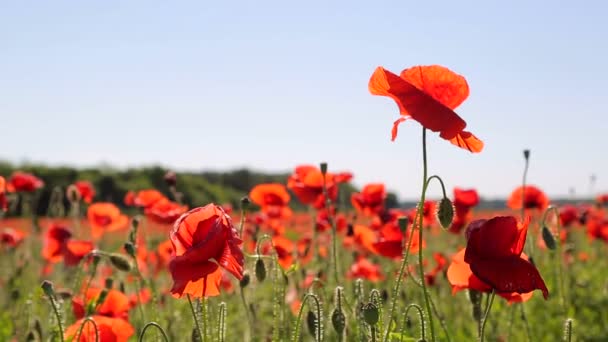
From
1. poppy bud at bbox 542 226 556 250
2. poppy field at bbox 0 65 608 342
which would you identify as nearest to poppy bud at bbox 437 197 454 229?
poppy field at bbox 0 65 608 342

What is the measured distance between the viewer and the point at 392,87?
1640 millimetres

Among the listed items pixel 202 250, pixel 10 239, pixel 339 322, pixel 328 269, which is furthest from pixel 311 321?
pixel 10 239

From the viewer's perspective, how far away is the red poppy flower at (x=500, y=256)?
1675 millimetres

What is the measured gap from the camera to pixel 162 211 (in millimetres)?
3598

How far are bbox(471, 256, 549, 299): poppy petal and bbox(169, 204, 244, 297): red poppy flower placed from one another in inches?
20.8

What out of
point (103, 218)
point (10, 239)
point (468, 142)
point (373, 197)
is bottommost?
point (10, 239)

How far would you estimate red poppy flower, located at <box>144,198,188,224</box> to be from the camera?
341 centimetres

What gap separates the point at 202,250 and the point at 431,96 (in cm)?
59

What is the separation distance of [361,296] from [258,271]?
0.37m

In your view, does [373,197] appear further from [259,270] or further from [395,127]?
[395,127]

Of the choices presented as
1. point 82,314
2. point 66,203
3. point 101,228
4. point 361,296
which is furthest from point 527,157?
point 66,203

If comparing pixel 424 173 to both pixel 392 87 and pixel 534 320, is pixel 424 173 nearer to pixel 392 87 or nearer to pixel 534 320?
pixel 392 87

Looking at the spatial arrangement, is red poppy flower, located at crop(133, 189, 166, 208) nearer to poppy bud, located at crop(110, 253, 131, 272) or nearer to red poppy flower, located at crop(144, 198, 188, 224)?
red poppy flower, located at crop(144, 198, 188, 224)

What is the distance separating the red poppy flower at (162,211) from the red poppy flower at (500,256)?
1874 millimetres
